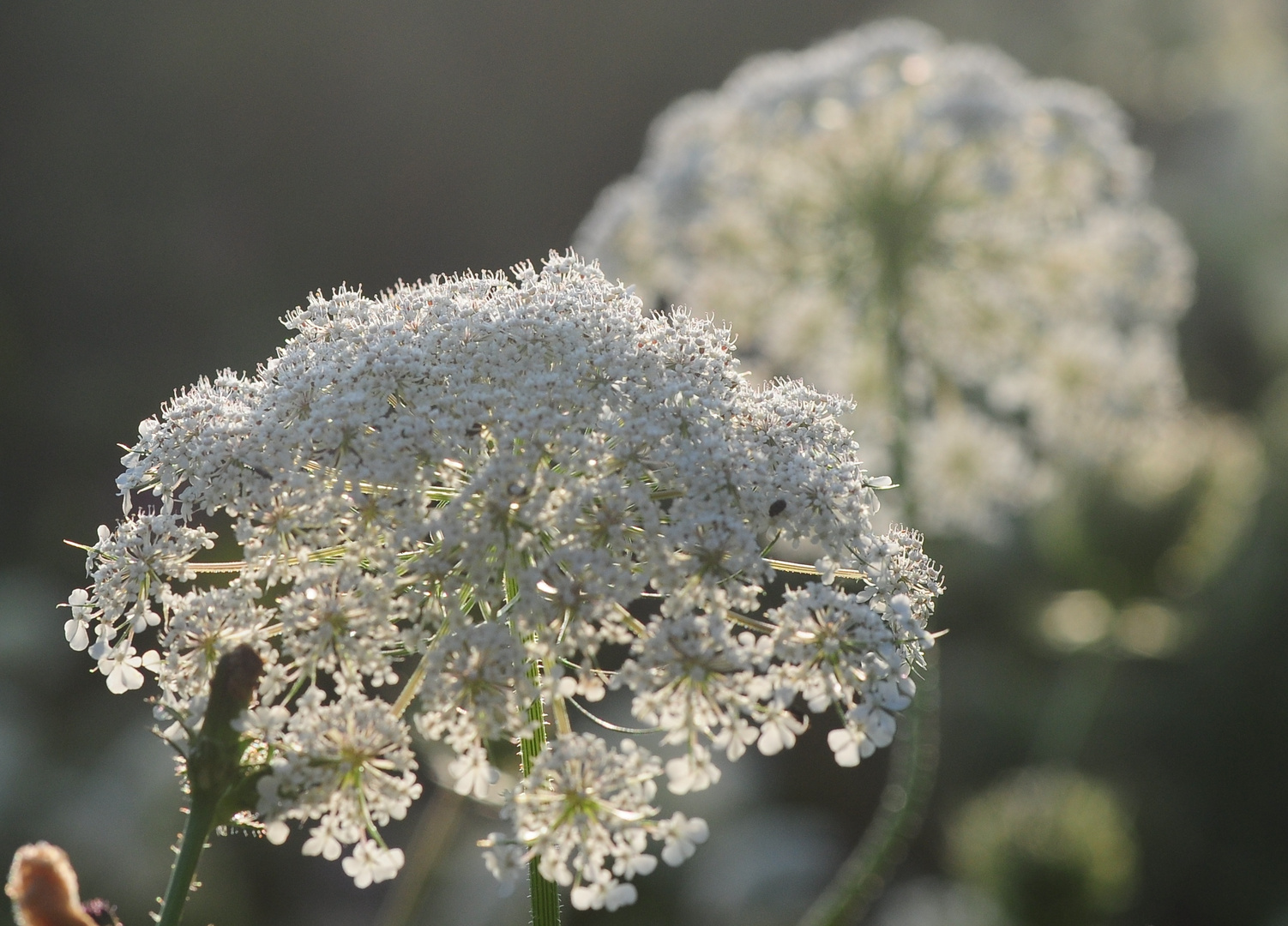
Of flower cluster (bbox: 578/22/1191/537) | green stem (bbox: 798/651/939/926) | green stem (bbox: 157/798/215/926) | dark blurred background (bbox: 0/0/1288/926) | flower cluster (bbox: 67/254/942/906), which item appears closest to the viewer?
green stem (bbox: 157/798/215/926)

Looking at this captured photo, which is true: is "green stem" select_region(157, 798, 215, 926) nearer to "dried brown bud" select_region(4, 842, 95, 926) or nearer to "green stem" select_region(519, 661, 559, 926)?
"dried brown bud" select_region(4, 842, 95, 926)

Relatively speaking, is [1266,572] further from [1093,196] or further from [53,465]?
[53,465]

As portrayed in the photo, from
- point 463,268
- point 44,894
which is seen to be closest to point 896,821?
point 44,894

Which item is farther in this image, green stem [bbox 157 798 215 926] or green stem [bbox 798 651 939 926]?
green stem [bbox 798 651 939 926]

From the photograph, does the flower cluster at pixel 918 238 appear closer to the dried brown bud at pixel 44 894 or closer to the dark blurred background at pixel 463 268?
the dark blurred background at pixel 463 268

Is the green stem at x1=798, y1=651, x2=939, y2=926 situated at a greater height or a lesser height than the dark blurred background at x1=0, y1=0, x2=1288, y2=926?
lesser

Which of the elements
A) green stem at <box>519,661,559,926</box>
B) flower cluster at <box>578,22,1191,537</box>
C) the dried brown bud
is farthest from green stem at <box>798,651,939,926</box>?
the dried brown bud

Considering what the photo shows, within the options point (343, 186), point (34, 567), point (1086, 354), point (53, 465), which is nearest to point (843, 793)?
point (1086, 354)
